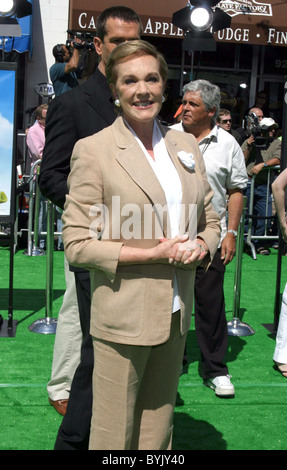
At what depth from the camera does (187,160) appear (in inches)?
110

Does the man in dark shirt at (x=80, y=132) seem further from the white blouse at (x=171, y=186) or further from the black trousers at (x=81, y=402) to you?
the white blouse at (x=171, y=186)

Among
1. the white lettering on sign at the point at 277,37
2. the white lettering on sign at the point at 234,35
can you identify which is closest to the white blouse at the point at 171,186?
the white lettering on sign at the point at 234,35

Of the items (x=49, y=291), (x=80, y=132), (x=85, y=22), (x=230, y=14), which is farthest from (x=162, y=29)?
(x=80, y=132)

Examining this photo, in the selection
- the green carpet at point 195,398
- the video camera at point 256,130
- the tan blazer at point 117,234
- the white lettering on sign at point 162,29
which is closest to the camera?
the tan blazer at point 117,234

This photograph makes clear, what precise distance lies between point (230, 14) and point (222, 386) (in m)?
11.2

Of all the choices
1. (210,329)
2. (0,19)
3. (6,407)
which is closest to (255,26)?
(0,19)

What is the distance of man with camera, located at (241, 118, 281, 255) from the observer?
412 inches

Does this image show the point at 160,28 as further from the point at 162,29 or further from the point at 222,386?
the point at 222,386

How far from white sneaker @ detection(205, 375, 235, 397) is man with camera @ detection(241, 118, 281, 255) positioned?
227 inches

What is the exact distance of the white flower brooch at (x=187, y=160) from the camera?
2.79 metres

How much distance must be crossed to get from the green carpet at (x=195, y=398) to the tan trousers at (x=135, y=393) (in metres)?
1.24

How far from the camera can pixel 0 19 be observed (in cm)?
662
